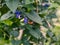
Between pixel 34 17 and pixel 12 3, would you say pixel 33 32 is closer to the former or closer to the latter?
pixel 34 17

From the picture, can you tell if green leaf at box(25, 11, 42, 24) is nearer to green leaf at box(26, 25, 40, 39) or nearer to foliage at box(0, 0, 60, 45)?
foliage at box(0, 0, 60, 45)

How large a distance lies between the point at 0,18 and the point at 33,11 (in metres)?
0.23

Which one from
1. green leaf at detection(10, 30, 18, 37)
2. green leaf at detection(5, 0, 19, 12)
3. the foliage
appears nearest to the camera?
green leaf at detection(5, 0, 19, 12)

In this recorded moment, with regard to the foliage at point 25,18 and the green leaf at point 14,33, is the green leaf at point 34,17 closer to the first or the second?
the foliage at point 25,18

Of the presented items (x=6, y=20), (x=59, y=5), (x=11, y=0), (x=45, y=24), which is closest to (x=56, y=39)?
(x=45, y=24)


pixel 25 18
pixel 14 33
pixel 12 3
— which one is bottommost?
pixel 14 33

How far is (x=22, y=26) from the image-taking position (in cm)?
164

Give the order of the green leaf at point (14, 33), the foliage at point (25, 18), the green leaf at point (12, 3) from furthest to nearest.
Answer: the green leaf at point (14, 33) → the foliage at point (25, 18) → the green leaf at point (12, 3)

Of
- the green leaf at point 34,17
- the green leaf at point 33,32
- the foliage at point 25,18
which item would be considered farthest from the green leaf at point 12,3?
the green leaf at point 33,32

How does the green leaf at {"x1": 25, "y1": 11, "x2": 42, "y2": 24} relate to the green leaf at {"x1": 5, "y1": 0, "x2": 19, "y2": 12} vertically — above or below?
below

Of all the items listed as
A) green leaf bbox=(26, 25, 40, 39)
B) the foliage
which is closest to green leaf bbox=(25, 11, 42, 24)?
the foliage

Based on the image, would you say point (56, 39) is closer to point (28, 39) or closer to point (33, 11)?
point (28, 39)

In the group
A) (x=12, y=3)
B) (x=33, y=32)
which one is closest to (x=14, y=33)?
(x=33, y=32)

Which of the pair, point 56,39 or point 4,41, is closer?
point 4,41
